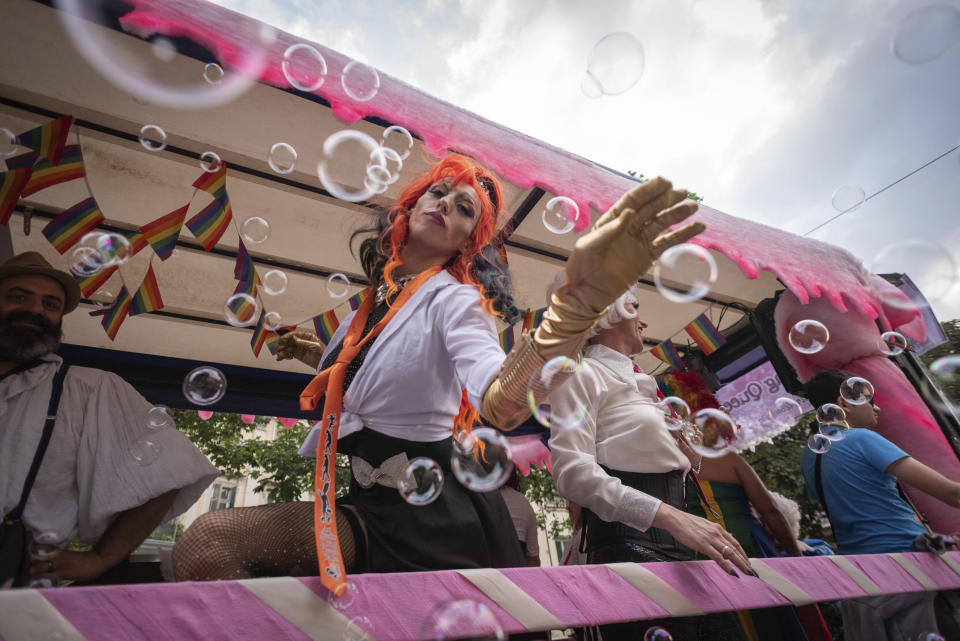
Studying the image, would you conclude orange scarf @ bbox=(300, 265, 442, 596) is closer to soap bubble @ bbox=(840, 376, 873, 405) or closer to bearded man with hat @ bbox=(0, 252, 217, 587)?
bearded man with hat @ bbox=(0, 252, 217, 587)

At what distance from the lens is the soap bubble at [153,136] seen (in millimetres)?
2469

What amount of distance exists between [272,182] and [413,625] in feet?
9.07

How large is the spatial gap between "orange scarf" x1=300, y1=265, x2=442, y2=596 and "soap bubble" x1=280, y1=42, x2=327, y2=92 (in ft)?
3.48

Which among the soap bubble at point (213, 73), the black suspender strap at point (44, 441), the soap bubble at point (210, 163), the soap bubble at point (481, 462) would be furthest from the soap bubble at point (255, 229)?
the soap bubble at point (481, 462)

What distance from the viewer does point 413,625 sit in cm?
99


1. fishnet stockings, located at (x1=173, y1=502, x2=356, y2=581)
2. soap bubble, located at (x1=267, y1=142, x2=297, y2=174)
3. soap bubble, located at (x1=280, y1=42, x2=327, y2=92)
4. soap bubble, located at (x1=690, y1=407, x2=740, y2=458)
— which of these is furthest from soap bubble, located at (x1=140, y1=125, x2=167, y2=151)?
soap bubble, located at (x1=690, y1=407, x2=740, y2=458)

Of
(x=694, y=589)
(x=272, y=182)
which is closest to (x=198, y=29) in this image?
(x=272, y=182)

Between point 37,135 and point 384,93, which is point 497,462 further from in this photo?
point 37,135

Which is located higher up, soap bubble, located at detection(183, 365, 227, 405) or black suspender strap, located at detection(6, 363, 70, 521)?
soap bubble, located at detection(183, 365, 227, 405)

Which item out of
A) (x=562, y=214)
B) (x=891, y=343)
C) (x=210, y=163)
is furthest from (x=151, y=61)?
(x=891, y=343)

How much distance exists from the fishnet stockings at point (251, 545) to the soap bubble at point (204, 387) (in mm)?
1096

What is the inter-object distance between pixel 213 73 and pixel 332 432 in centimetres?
201

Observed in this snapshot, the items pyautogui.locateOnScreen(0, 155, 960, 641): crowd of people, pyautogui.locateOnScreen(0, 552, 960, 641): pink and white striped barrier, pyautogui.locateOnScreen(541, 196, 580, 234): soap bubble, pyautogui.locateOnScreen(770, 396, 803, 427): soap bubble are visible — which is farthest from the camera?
pyautogui.locateOnScreen(770, 396, 803, 427): soap bubble

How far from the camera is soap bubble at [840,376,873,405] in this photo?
2.77m
